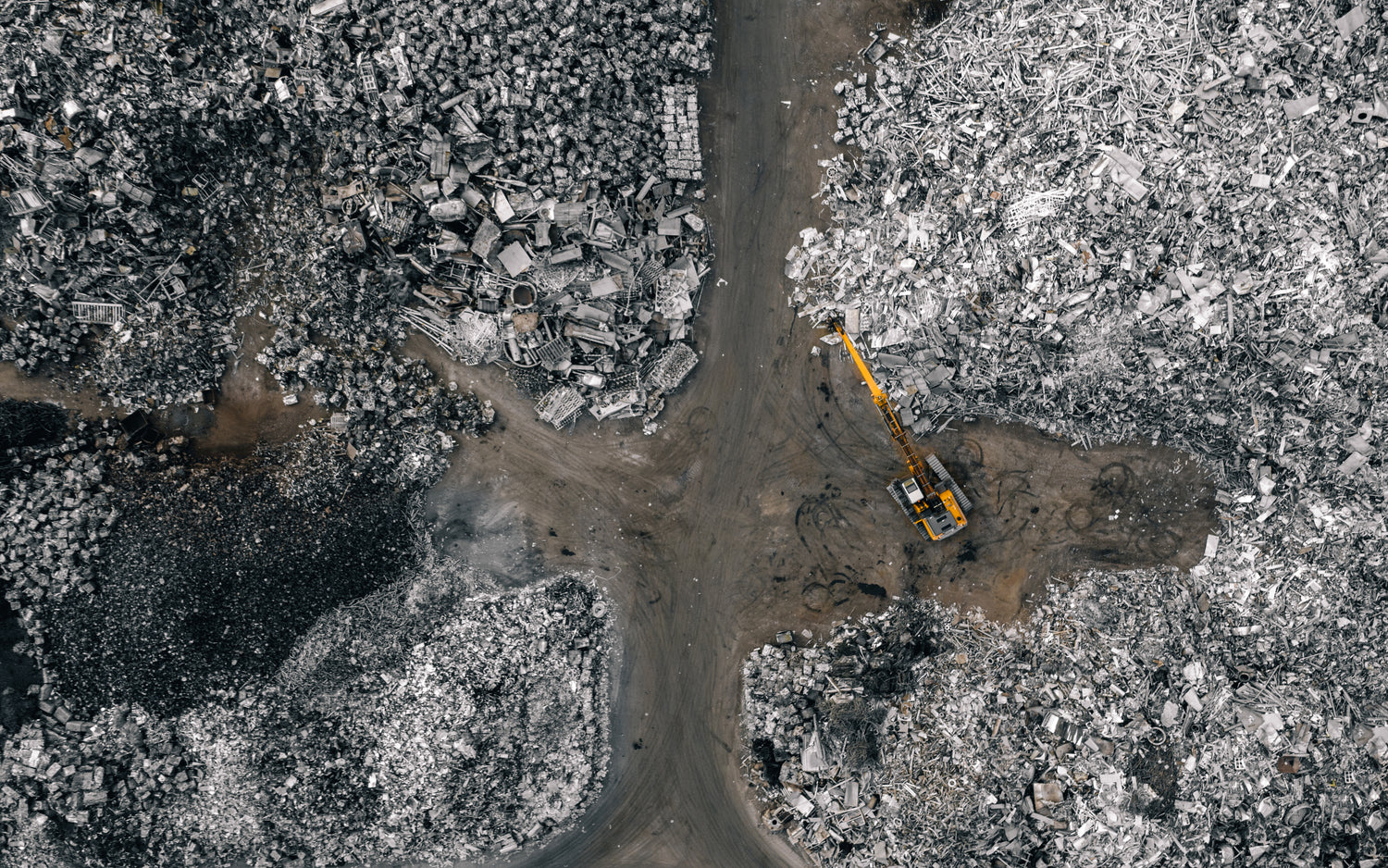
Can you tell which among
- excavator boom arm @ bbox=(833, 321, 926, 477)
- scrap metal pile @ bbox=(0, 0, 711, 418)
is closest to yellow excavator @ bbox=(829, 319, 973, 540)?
excavator boom arm @ bbox=(833, 321, 926, 477)

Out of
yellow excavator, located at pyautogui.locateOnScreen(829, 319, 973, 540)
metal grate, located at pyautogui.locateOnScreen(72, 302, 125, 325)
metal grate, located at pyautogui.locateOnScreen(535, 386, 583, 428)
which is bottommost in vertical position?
yellow excavator, located at pyautogui.locateOnScreen(829, 319, 973, 540)

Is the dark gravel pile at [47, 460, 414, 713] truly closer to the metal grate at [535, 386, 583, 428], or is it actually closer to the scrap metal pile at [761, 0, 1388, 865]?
the metal grate at [535, 386, 583, 428]

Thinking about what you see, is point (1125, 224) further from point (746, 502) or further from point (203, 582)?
point (203, 582)

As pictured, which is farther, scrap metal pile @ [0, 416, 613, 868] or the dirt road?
the dirt road

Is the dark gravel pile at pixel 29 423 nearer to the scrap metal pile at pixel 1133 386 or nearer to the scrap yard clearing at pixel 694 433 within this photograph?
the scrap yard clearing at pixel 694 433

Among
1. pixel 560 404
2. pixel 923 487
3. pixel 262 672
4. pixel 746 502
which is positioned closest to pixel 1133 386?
pixel 923 487

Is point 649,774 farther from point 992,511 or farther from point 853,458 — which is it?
point 992,511
